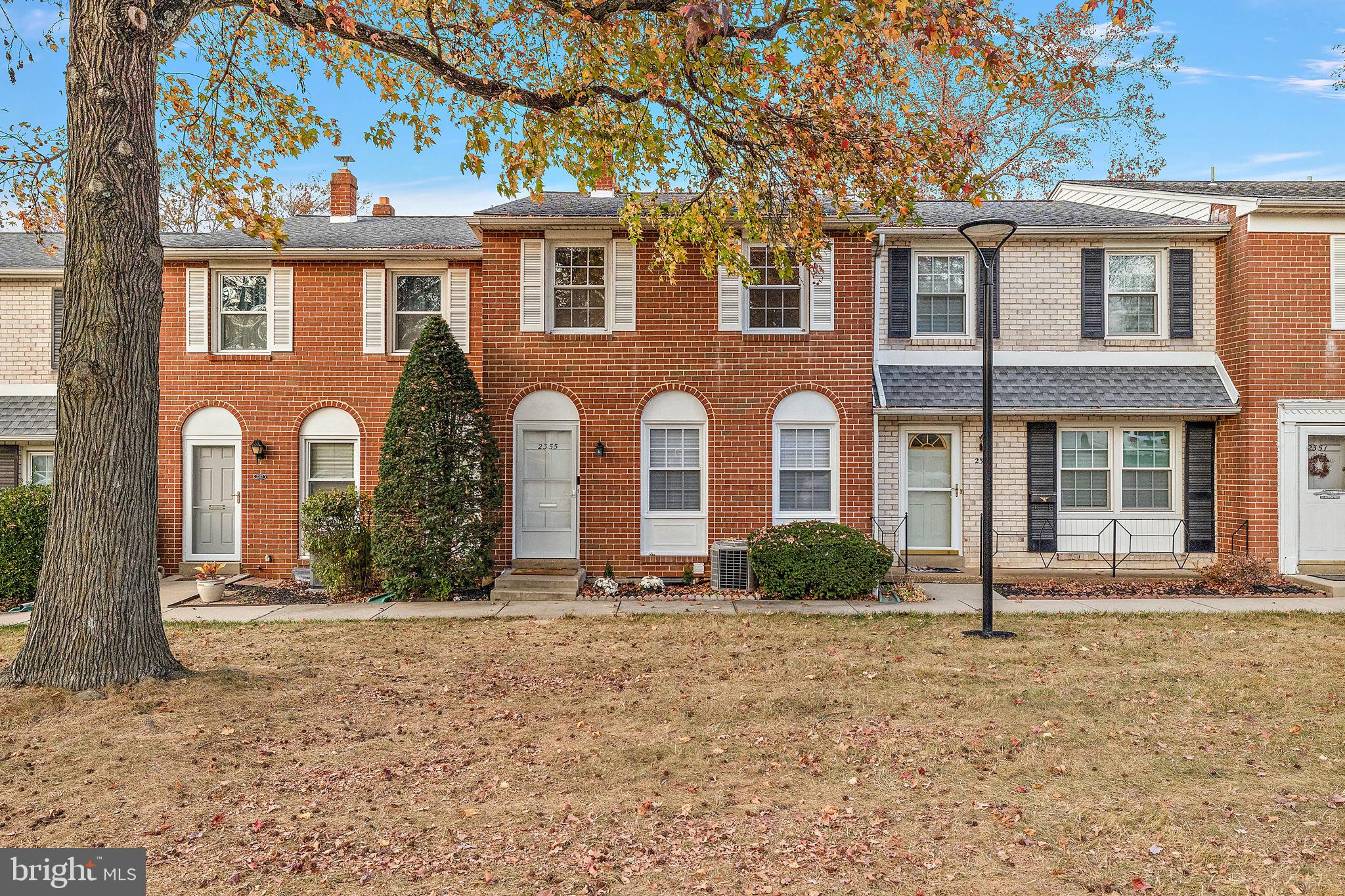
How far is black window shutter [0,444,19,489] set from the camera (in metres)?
14.2

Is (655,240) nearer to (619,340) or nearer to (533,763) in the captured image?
(619,340)

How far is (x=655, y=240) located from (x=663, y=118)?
7.07 feet

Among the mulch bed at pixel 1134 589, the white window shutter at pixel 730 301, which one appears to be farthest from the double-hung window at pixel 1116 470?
the white window shutter at pixel 730 301

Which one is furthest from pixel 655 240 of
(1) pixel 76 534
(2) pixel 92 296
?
(1) pixel 76 534

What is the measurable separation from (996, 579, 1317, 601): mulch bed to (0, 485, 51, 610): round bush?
45.5 ft

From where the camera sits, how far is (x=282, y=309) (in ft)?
44.4

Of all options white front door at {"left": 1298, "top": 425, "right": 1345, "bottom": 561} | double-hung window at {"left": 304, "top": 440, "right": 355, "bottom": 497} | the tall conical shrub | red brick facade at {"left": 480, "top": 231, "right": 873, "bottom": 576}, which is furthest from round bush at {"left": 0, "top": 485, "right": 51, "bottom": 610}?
white front door at {"left": 1298, "top": 425, "right": 1345, "bottom": 561}

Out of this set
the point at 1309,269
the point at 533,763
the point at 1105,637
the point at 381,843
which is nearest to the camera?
the point at 381,843

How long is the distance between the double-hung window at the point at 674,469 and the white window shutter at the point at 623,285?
1.75 metres

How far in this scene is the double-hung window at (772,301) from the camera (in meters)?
12.6

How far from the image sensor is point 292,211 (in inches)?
1019

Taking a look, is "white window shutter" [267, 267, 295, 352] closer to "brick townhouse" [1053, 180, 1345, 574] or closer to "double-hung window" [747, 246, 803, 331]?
"double-hung window" [747, 246, 803, 331]

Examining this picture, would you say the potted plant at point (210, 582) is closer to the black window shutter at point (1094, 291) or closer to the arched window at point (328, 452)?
the arched window at point (328, 452)

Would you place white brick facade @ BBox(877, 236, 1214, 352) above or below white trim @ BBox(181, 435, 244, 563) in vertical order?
above
